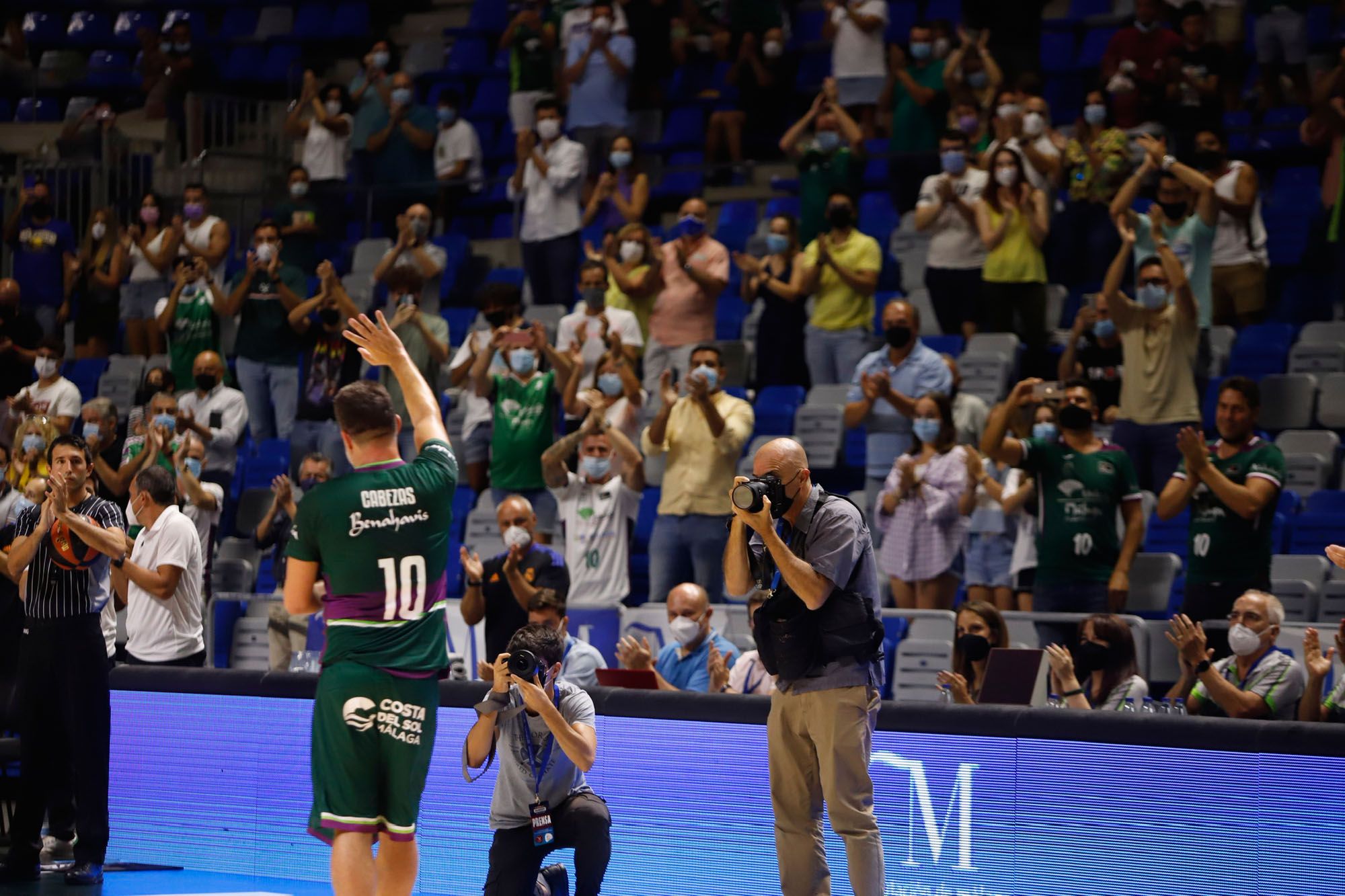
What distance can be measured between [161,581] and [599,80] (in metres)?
7.99

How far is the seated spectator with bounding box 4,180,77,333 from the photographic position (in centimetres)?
1681

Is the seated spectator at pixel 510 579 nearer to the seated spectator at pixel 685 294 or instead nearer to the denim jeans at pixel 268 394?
the seated spectator at pixel 685 294

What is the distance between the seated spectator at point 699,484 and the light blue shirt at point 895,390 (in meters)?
0.81

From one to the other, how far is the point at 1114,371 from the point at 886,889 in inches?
216

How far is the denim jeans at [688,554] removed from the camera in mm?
11336

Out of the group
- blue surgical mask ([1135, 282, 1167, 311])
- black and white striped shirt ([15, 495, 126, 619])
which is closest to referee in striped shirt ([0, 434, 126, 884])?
black and white striped shirt ([15, 495, 126, 619])

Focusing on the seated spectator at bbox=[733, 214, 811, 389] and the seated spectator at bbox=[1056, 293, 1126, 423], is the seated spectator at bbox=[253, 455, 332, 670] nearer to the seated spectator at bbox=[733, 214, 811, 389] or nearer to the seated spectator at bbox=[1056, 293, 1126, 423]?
the seated spectator at bbox=[733, 214, 811, 389]

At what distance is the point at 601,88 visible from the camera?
1558cm

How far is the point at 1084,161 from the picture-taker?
1288 centimetres

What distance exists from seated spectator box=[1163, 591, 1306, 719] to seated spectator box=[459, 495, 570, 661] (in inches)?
141

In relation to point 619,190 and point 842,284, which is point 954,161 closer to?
point 842,284

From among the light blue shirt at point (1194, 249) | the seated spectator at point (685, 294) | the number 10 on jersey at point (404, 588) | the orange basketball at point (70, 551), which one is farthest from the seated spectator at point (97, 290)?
the number 10 on jersey at point (404, 588)

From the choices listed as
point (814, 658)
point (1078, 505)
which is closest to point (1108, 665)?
point (1078, 505)

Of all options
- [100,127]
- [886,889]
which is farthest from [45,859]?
[100,127]
